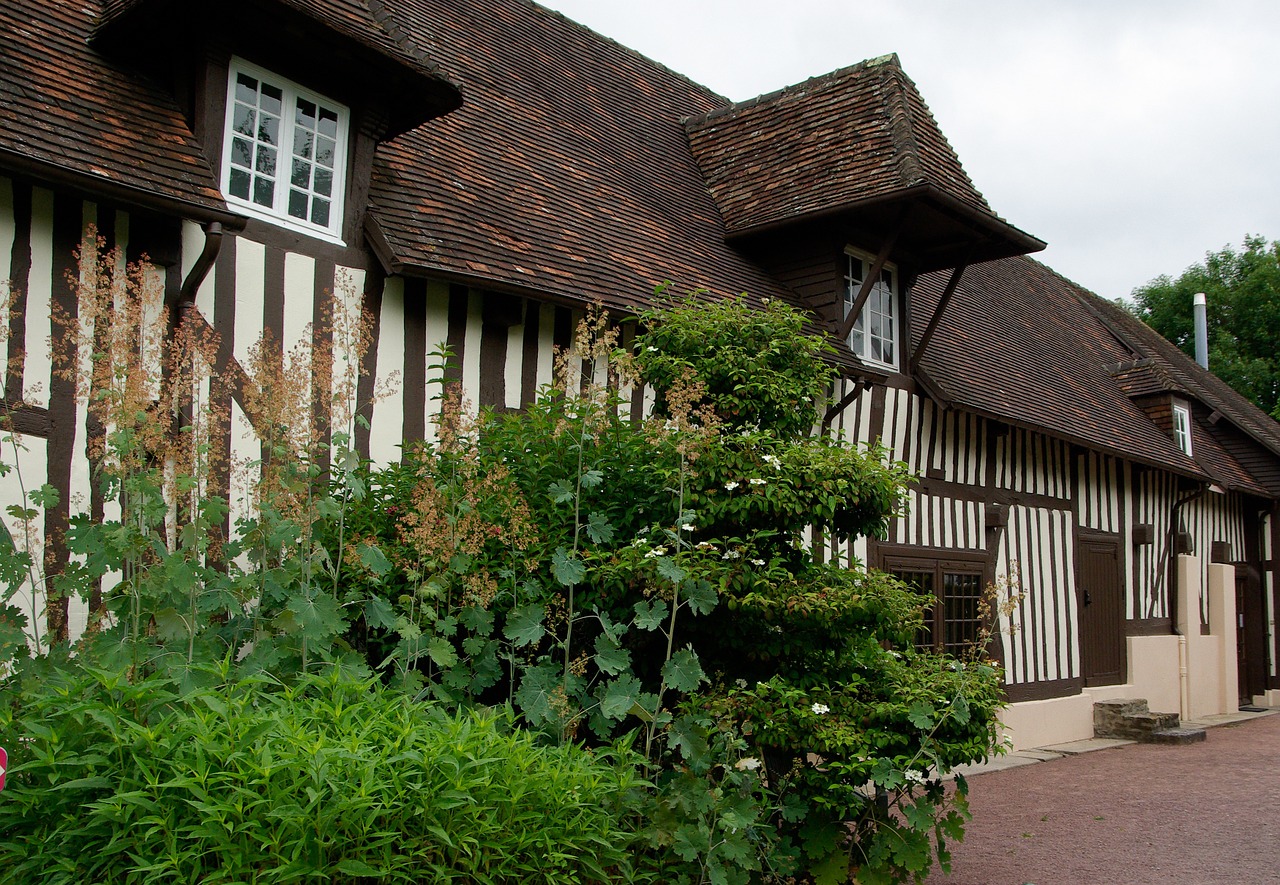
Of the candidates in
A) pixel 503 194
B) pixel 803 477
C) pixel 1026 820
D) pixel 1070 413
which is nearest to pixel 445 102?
pixel 503 194

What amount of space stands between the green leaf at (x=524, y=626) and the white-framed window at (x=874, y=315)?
6.08 metres

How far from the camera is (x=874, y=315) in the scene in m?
10.2

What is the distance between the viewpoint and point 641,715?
4.23 metres

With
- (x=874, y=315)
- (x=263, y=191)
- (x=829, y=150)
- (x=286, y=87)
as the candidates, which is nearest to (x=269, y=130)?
(x=286, y=87)

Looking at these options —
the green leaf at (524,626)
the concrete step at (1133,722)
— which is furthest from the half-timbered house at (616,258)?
the green leaf at (524,626)

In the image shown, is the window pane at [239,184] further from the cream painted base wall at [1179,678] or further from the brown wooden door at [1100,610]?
the brown wooden door at [1100,610]

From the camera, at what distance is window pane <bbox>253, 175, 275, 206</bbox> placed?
20.1ft

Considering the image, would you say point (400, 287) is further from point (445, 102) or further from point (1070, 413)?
point (1070, 413)

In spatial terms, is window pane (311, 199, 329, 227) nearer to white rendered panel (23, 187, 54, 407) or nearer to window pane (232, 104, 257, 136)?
window pane (232, 104, 257, 136)

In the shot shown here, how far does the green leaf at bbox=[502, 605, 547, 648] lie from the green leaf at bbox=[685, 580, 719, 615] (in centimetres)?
65

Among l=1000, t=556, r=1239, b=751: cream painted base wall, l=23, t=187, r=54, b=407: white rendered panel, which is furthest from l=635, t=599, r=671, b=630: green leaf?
l=1000, t=556, r=1239, b=751: cream painted base wall

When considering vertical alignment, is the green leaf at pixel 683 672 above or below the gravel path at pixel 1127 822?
above

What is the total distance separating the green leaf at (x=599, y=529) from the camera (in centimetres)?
477

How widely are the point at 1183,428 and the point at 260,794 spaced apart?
1608 centimetres
